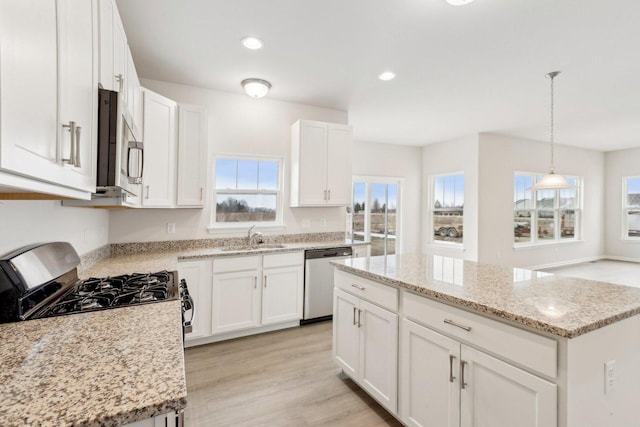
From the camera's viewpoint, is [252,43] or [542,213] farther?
[542,213]

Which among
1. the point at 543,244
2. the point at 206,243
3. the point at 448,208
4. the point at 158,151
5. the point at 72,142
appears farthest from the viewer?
the point at 543,244

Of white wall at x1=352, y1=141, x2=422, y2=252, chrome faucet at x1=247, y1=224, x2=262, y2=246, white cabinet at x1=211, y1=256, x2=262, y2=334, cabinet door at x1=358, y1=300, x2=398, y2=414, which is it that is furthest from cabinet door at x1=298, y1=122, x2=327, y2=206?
white wall at x1=352, y1=141, x2=422, y2=252

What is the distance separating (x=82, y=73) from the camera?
1.08 metres

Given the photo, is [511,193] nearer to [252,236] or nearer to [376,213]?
[376,213]

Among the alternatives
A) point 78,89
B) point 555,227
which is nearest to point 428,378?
point 78,89

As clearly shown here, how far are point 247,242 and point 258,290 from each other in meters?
0.70

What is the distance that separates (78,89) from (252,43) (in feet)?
6.26

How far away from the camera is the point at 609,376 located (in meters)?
1.25

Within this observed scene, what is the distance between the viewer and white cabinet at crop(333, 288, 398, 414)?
1.86 metres

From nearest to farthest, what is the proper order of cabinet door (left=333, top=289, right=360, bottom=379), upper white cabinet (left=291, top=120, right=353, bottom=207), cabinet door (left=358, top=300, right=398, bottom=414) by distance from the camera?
cabinet door (left=358, top=300, right=398, bottom=414) → cabinet door (left=333, top=289, right=360, bottom=379) → upper white cabinet (left=291, top=120, right=353, bottom=207)

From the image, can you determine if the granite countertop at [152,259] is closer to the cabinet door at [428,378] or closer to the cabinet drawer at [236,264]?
the cabinet drawer at [236,264]

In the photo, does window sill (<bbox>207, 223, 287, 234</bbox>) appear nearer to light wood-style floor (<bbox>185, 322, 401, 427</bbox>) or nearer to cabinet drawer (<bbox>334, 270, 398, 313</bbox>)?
light wood-style floor (<bbox>185, 322, 401, 427</bbox>)

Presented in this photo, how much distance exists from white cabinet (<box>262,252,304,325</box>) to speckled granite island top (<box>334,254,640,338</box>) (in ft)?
4.20

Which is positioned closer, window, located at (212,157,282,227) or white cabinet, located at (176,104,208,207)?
white cabinet, located at (176,104,208,207)
